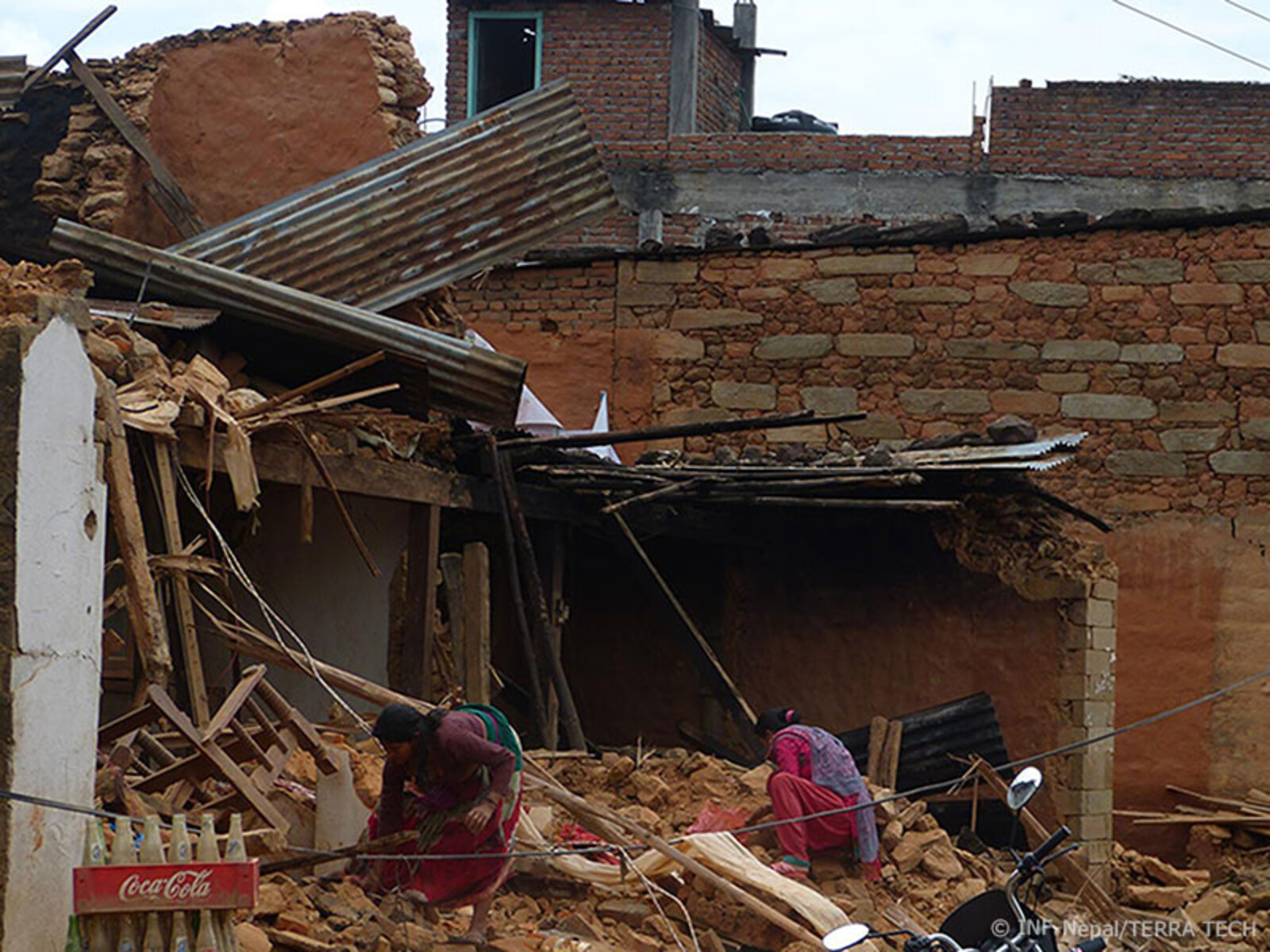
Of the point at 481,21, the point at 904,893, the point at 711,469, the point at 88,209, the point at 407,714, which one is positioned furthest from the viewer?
the point at 481,21

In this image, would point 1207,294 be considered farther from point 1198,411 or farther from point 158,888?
point 158,888

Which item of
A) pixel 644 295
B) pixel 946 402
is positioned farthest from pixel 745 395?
pixel 946 402

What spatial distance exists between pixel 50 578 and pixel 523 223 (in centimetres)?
644

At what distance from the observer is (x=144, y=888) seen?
594cm

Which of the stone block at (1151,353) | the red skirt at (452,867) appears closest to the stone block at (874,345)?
the stone block at (1151,353)

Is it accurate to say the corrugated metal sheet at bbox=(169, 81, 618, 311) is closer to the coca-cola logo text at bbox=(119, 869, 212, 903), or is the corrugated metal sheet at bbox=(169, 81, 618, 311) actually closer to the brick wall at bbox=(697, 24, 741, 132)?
the coca-cola logo text at bbox=(119, 869, 212, 903)

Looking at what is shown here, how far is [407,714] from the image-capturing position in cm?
743

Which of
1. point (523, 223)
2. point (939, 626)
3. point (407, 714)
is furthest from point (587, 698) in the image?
point (407, 714)

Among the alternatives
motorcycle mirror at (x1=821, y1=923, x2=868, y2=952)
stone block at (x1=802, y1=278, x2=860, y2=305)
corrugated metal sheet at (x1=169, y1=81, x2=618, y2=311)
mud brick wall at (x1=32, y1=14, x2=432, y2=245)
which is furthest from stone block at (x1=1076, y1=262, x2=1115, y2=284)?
motorcycle mirror at (x1=821, y1=923, x2=868, y2=952)

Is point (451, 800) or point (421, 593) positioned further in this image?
point (421, 593)

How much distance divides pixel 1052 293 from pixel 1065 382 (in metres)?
0.76

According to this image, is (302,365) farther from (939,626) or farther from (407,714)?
(939,626)

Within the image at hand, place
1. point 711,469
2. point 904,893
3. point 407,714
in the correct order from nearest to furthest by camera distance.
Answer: point 407,714
point 904,893
point 711,469

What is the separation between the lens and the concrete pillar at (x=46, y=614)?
20.2ft
